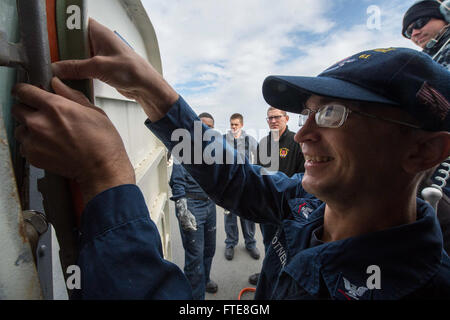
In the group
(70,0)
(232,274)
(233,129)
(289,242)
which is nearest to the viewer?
(70,0)

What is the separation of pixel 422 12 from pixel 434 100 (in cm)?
181

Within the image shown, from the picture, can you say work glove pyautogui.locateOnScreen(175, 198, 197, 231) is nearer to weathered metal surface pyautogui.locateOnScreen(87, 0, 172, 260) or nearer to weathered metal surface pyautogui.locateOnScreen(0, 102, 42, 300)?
weathered metal surface pyautogui.locateOnScreen(87, 0, 172, 260)

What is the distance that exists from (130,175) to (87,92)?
29cm

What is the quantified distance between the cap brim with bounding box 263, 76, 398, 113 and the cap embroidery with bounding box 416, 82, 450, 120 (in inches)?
3.0

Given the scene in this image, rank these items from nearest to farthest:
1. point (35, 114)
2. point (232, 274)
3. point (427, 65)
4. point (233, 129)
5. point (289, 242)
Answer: point (35, 114) < point (427, 65) < point (289, 242) < point (232, 274) < point (233, 129)

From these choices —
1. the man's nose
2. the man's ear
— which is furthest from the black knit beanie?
the man's nose

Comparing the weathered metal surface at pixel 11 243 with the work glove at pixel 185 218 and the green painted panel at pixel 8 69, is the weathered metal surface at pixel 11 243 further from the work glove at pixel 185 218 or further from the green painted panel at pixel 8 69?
the work glove at pixel 185 218

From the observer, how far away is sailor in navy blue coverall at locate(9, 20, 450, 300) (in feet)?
1.67

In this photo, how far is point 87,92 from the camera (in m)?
0.66

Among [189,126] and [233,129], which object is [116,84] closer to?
[189,126]

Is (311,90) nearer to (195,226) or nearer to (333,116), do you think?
(333,116)

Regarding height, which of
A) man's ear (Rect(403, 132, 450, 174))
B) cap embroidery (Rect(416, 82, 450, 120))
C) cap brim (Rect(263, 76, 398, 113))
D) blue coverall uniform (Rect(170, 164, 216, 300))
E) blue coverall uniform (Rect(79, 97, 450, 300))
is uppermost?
cap brim (Rect(263, 76, 398, 113))
